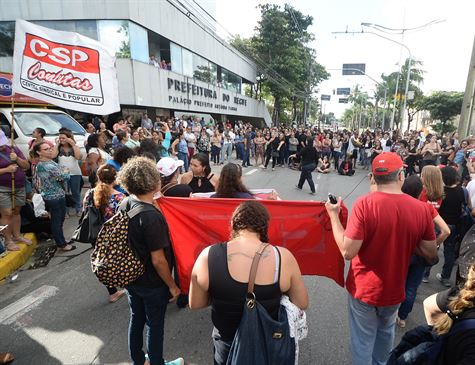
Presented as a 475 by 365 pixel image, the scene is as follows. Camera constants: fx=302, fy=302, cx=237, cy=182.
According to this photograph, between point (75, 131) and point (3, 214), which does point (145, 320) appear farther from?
point (75, 131)

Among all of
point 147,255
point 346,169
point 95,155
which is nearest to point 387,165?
point 147,255

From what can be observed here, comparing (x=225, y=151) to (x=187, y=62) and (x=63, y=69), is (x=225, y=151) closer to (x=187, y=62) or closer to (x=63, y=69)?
(x=187, y=62)

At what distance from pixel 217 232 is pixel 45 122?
774cm

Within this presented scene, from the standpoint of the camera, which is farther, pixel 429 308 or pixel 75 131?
pixel 75 131

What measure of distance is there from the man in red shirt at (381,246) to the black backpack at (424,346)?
27.9 inches

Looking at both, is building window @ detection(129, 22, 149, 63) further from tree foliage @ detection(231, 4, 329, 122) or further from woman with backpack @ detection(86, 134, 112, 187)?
tree foliage @ detection(231, 4, 329, 122)

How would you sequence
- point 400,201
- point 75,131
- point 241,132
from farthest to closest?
point 241,132 → point 75,131 → point 400,201

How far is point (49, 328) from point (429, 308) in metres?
3.52

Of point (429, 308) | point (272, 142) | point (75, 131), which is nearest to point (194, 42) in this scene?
point (272, 142)

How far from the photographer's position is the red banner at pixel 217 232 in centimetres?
291

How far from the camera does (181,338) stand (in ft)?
10.1

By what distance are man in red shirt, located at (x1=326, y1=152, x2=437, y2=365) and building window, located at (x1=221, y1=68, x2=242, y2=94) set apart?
2639cm

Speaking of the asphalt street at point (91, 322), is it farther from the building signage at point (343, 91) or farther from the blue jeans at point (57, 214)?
the building signage at point (343, 91)

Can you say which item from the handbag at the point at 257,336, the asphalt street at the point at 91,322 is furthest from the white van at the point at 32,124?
the handbag at the point at 257,336
